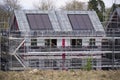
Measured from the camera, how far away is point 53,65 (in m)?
15.7

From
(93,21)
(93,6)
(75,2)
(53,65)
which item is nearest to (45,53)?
(53,65)

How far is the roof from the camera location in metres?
18.8

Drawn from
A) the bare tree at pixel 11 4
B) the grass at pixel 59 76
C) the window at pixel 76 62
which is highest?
the bare tree at pixel 11 4

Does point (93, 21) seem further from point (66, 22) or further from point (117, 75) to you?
point (117, 75)

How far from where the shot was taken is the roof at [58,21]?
18828mm

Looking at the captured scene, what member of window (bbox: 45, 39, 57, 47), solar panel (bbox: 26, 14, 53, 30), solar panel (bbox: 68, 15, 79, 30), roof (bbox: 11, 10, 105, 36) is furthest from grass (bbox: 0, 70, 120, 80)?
solar panel (bbox: 68, 15, 79, 30)

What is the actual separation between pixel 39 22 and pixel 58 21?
118 cm

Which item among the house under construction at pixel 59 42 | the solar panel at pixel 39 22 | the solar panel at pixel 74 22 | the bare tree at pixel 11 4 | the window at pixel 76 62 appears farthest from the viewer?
the bare tree at pixel 11 4

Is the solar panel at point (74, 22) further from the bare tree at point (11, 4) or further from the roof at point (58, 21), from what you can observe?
the bare tree at point (11, 4)

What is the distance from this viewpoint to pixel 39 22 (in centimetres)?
1900

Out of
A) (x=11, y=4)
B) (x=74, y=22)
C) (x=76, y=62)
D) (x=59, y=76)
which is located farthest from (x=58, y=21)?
(x=11, y=4)

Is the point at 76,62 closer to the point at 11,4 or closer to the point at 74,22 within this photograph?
the point at 74,22

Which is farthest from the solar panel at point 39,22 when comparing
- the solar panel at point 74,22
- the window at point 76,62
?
the window at point 76,62

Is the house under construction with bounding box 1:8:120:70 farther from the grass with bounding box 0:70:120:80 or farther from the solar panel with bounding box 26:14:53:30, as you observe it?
the grass with bounding box 0:70:120:80
